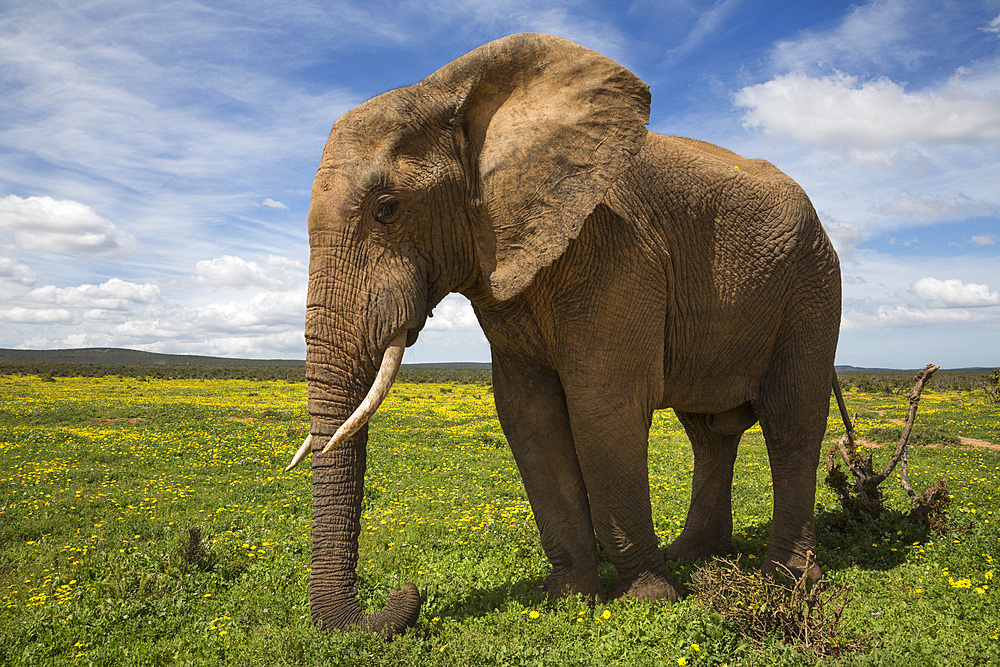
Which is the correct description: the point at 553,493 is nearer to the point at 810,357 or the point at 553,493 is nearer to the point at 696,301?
the point at 696,301

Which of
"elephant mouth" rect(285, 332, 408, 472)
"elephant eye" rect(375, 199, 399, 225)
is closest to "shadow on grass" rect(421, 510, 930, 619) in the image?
"elephant mouth" rect(285, 332, 408, 472)

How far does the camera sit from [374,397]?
429 centimetres

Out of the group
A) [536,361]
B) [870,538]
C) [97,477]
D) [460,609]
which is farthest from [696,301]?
[97,477]

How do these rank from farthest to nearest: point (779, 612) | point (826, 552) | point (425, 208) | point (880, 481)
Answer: point (880, 481) < point (826, 552) < point (779, 612) < point (425, 208)

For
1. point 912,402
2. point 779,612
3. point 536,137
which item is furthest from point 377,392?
point 912,402

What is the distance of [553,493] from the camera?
6004 millimetres

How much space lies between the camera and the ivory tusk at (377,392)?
4203 mm

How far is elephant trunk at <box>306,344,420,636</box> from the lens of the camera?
446cm

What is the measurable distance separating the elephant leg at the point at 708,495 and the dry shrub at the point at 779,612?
2.21m

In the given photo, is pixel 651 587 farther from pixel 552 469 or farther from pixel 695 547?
pixel 695 547

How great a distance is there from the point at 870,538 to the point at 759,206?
4.18 m

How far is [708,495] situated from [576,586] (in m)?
2.13

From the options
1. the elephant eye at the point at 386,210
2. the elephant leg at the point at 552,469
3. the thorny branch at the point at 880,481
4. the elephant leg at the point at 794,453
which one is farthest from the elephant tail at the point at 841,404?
the elephant eye at the point at 386,210

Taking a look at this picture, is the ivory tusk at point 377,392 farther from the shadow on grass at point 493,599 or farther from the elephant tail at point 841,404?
the elephant tail at point 841,404
